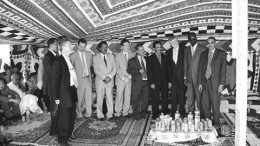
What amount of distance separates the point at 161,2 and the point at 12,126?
12.1ft

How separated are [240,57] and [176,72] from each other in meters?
3.36

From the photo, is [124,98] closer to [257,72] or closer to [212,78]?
[212,78]

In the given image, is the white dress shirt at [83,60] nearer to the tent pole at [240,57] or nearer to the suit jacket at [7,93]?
the suit jacket at [7,93]

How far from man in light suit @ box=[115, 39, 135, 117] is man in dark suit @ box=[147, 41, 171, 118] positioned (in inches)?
20.8

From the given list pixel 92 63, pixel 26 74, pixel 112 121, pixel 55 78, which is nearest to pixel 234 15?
pixel 55 78

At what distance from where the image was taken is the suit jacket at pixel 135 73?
6.18m

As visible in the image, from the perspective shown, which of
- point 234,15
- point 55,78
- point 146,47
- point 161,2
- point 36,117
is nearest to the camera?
point 234,15

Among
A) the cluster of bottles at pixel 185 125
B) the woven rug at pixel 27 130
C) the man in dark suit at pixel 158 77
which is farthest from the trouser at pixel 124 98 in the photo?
the cluster of bottles at pixel 185 125

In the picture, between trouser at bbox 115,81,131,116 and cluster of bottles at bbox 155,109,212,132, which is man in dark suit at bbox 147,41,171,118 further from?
cluster of bottles at bbox 155,109,212,132

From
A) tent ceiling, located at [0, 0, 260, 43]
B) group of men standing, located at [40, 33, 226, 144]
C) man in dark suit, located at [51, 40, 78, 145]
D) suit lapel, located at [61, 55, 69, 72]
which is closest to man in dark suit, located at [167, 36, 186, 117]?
group of men standing, located at [40, 33, 226, 144]

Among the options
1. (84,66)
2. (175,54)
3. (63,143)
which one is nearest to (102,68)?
(84,66)

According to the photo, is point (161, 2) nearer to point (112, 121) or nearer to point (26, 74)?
point (112, 121)

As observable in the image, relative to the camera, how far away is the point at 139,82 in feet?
20.4

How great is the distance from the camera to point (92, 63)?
6.39 metres
